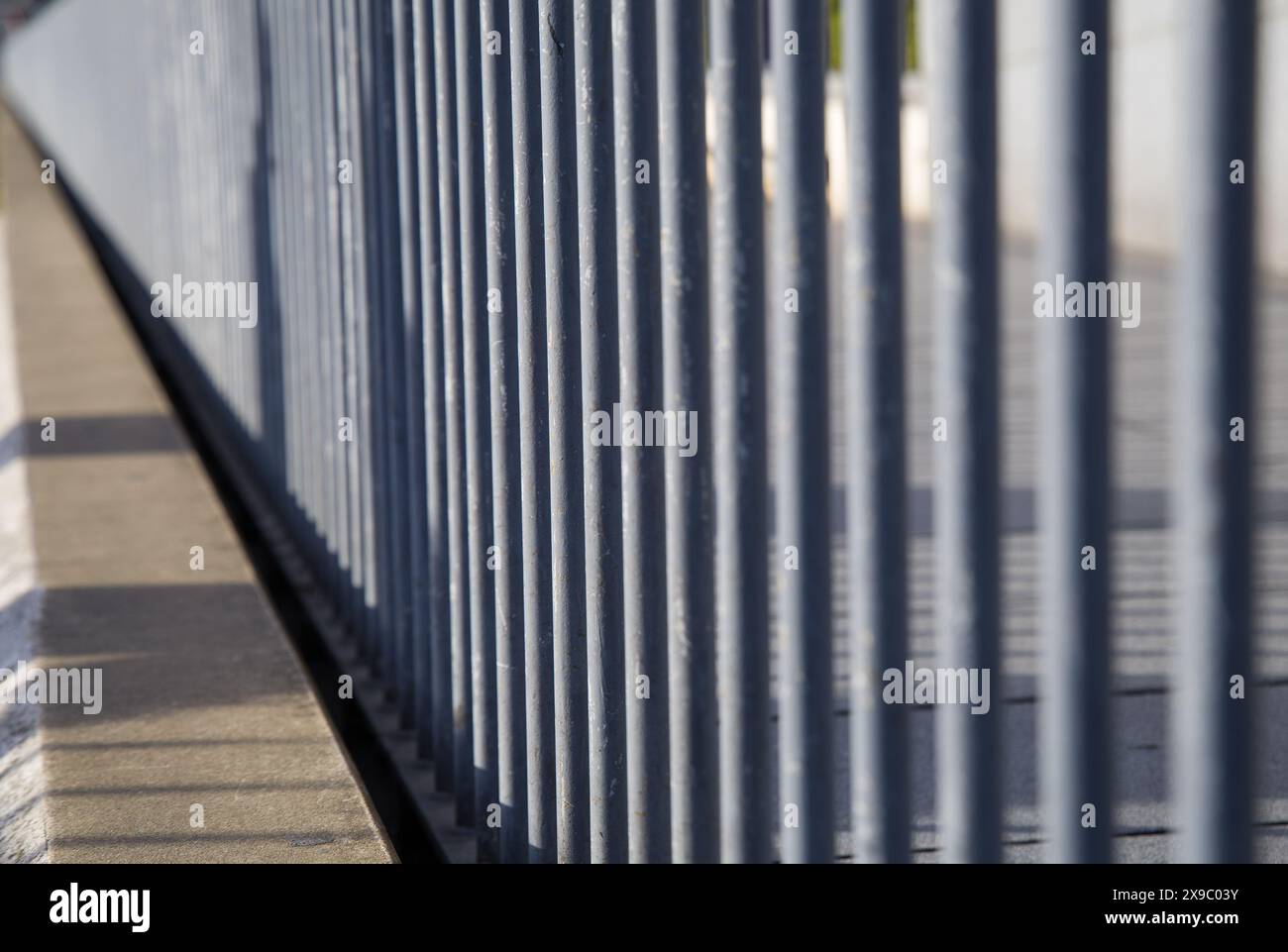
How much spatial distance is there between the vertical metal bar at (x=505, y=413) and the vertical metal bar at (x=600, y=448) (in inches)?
15.7

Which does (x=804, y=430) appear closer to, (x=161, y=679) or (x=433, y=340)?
(x=433, y=340)

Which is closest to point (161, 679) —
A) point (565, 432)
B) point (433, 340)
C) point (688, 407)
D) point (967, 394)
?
point (433, 340)

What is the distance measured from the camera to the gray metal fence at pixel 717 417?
177 centimetres

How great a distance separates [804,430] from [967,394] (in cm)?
34

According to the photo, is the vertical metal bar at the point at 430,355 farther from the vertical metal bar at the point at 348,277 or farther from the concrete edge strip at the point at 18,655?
the concrete edge strip at the point at 18,655

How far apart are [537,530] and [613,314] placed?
0.51 meters

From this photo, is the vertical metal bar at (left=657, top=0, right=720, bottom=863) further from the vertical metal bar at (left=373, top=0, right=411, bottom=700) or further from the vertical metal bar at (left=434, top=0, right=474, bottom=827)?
the vertical metal bar at (left=373, top=0, right=411, bottom=700)

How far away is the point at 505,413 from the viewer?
10.8 feet

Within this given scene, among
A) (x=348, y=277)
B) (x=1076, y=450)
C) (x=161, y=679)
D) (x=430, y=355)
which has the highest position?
(x=348, y=277)

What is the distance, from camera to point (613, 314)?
111 inches

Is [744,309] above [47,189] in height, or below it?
below

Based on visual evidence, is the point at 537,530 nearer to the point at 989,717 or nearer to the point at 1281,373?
the point at 989,717

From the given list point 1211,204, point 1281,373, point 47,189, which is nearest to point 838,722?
point 1211,204
